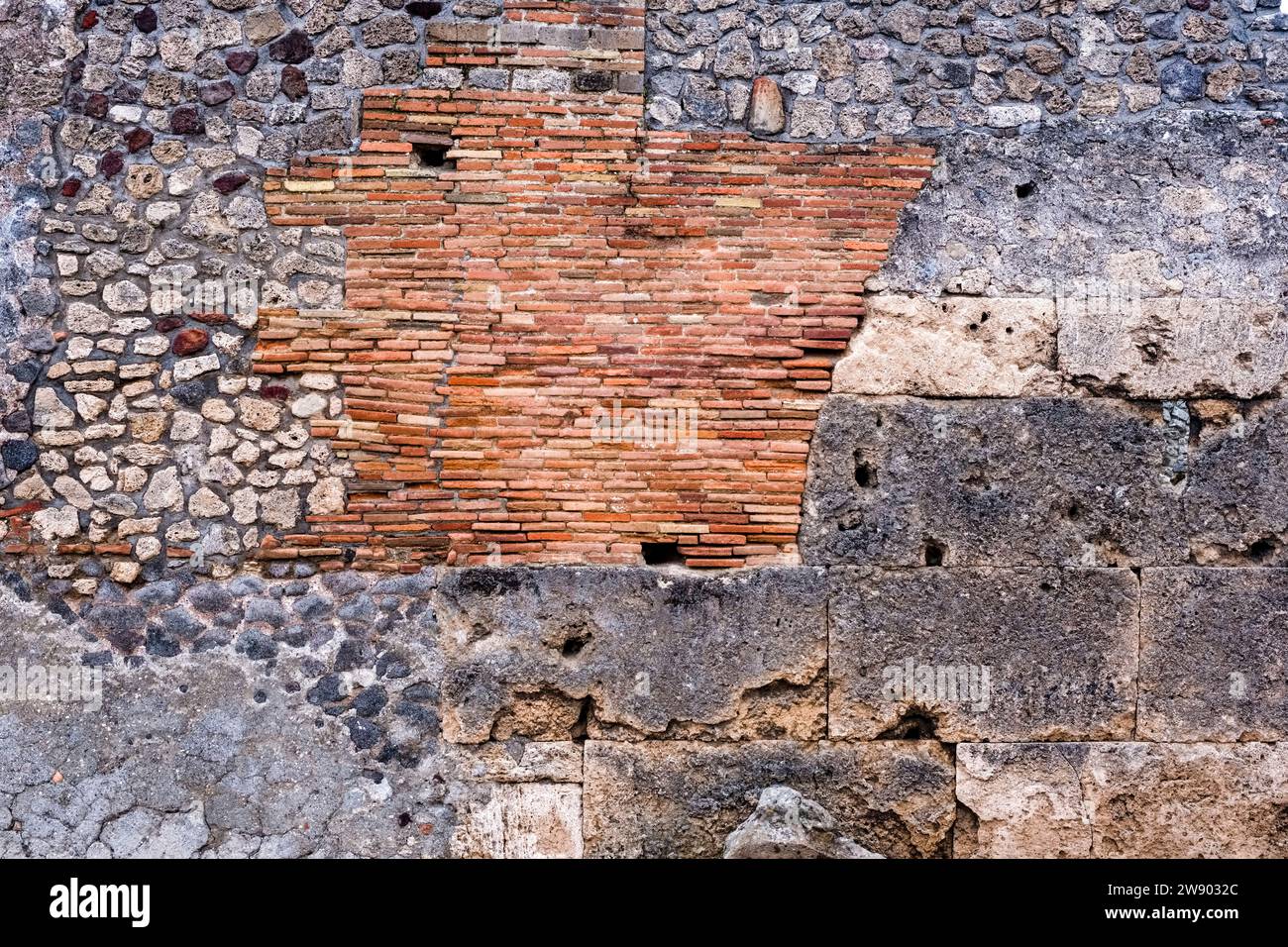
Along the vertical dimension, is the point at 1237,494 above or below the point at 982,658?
above

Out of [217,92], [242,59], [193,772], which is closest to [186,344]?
[217,92]

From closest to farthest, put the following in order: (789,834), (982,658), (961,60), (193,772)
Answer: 1. (789,834)
2. (193,772)
3. (982,658)
4. (961,60)

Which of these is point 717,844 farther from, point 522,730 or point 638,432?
point 638,432

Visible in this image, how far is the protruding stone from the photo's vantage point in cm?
441

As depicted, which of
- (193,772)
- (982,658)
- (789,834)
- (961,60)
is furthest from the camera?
(961,60)

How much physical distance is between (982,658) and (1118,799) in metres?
0.75

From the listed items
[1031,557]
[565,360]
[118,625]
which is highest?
[565,360]

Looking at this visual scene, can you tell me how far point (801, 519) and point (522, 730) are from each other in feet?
4.42

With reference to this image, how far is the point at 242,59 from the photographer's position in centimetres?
438

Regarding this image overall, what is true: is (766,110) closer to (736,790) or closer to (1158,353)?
(1158,353)

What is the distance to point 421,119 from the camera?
4.36 meters

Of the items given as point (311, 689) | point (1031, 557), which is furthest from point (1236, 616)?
point (311, 689)

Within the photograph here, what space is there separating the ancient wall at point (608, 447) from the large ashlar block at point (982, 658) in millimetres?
16

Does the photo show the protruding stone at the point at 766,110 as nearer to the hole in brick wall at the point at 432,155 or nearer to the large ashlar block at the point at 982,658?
the hole in brick wall at the point at 432,155
